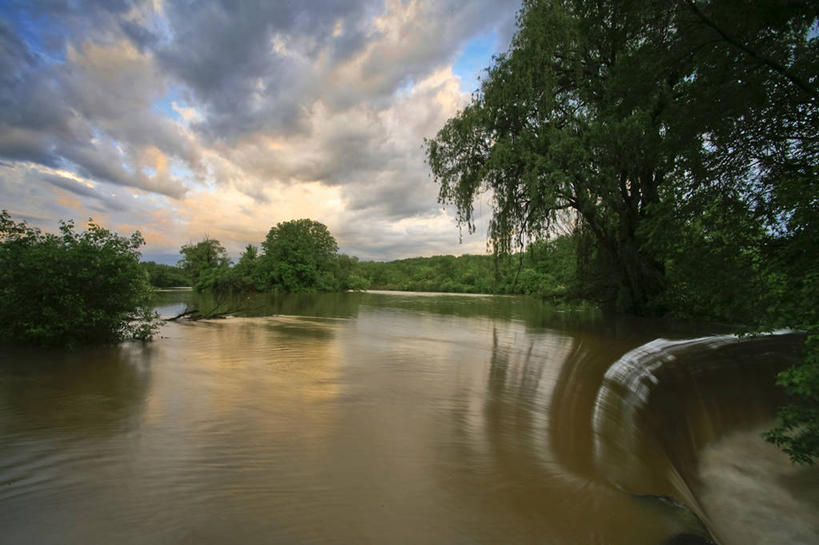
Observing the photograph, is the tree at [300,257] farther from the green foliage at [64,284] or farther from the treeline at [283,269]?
the green foliage at [64,284]

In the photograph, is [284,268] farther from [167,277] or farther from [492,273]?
[492,273]

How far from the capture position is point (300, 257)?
58.8 meters

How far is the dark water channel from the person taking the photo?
2.87m

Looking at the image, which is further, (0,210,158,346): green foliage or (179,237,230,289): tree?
(179,237,230,289): tree

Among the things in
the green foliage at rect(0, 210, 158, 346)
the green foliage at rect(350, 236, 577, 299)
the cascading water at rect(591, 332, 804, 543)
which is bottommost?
the cascading water at rect(591, 332, 804, 543)

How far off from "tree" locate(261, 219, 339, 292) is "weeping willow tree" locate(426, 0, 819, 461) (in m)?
45.8

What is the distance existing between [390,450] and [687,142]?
25.3 ft

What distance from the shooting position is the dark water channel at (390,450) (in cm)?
287

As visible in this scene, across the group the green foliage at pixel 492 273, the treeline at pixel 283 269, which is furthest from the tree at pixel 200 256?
the green foliage at pixel 492 273

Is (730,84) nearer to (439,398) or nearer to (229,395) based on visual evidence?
(439,398)

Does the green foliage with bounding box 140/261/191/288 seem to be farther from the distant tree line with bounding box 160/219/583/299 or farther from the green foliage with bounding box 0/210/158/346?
the green foliage with bounding box 0/210/158/346

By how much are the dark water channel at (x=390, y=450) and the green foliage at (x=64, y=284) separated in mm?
588

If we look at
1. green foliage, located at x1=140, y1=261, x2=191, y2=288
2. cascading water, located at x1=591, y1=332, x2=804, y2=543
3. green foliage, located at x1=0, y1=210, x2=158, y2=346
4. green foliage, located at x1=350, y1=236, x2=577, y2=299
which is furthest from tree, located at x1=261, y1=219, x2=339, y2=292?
cascading water, located at x1=591, y1=332, x2=804, y2=543

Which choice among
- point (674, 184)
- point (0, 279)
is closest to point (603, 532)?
point (674, 184)
